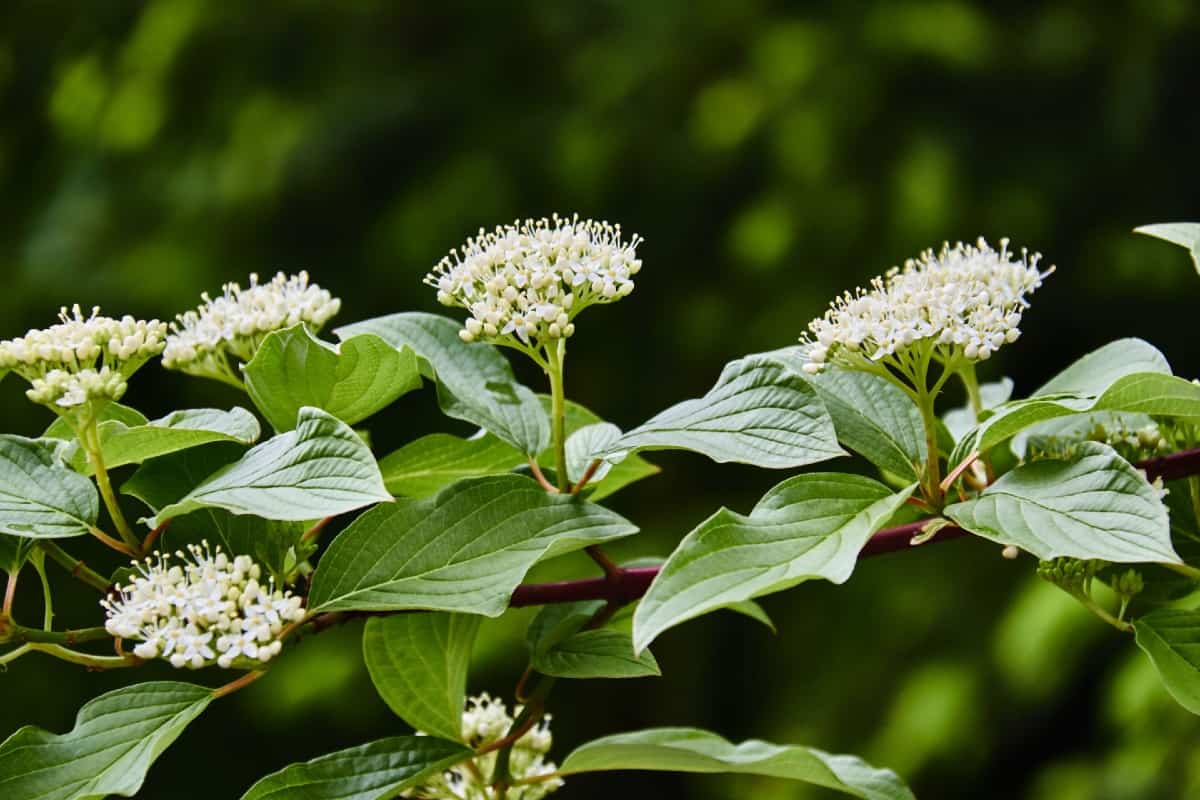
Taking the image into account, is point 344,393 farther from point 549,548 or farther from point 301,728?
point 301,728

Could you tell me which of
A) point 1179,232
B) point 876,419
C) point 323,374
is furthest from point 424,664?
point 1179,232

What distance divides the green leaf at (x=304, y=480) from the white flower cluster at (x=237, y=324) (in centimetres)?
17

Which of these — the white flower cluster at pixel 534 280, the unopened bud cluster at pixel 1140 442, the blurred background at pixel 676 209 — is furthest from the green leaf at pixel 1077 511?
the blurred background at pixel 676 209

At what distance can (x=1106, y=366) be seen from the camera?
2.71 ft

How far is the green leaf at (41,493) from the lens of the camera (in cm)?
69

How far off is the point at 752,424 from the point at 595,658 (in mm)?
168

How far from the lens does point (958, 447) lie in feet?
2.38

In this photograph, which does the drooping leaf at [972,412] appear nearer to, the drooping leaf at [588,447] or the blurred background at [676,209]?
the drooping leaf at [588,447]

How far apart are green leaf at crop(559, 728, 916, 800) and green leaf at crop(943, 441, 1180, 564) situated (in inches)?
7.4

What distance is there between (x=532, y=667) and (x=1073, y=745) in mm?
1974

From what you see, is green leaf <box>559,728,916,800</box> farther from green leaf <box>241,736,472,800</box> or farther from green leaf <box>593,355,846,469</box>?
green leaf <box>593,355,846,469</box>

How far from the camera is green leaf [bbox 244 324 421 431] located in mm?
755

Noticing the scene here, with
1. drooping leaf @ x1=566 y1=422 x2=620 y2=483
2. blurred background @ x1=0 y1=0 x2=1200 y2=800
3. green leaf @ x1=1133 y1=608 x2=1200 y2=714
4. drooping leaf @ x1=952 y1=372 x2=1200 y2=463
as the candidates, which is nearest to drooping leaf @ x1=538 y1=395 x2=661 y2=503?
drooping leaf @ x1=566 y1=422 x2=620 y2=483

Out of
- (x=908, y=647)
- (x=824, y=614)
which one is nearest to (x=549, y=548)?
(x=908, y=647)
